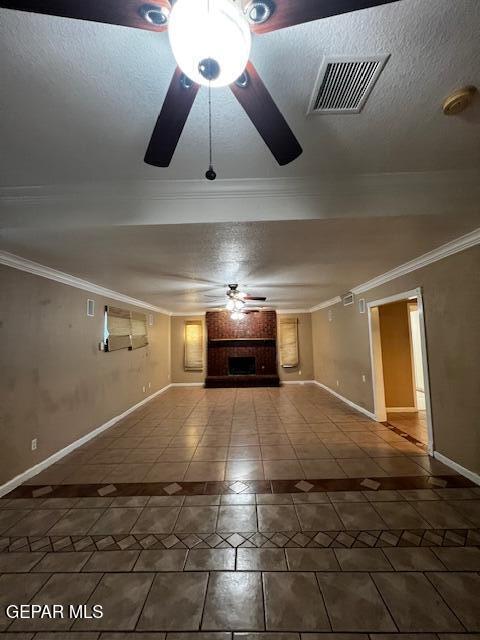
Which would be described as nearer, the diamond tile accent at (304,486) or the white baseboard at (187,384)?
the diamond tile accent at (304,486)

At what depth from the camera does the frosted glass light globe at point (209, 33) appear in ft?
2.14

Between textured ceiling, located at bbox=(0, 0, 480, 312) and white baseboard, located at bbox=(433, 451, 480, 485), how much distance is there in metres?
2.34

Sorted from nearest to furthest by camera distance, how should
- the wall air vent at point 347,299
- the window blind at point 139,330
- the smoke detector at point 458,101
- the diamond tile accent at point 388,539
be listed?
the smoke detector at point 458,101, the diamond tile accent at point 388,539, the wall air vent at point 347,299, the window blind at point 139,330

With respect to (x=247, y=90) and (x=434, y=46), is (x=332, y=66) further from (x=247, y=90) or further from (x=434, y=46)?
(x=247, y=90)

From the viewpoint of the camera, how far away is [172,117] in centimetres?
95

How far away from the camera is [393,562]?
1.77 meters

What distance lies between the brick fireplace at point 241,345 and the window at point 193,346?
26 centimetres

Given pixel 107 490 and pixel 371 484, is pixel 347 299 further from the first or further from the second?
pixel 107 490

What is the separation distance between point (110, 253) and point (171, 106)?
2068 millimetres

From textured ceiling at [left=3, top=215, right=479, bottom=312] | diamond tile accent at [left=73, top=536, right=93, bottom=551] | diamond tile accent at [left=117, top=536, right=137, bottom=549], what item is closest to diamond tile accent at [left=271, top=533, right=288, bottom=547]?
diamond tile accent at [left=117, top=536, right=137, bottom=549]

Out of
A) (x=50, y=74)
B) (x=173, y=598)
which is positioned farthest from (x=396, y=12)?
(x=173, y=598)

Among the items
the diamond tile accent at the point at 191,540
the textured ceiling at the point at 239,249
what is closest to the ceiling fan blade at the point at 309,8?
the textured ceiling at the point at 239,249

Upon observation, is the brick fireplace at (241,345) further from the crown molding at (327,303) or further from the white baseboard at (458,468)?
the white baseboard at (458,468)

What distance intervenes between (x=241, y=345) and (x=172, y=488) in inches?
236
